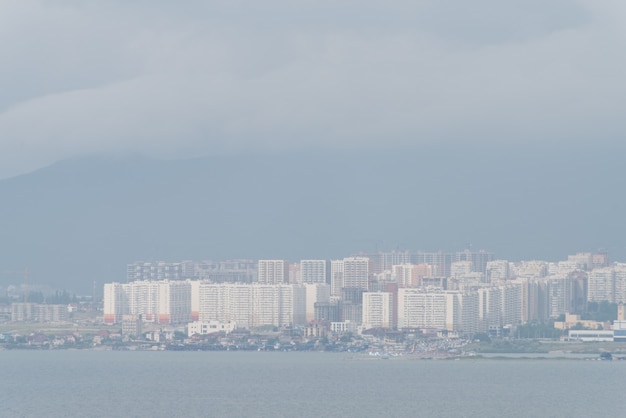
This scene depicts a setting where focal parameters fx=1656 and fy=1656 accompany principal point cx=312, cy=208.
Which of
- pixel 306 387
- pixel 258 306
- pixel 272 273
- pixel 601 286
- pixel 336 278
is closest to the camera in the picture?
pixel 306 387

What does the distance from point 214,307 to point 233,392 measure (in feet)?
145

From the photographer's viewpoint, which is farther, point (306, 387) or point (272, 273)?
point (272, 273)

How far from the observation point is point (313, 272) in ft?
328


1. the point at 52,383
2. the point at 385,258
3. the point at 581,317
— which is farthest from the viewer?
the point at 385,258

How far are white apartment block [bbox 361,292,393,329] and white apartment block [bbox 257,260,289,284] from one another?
15.4 m

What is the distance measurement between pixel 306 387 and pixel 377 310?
35.7 metres

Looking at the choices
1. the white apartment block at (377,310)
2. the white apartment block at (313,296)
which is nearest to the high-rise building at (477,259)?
the white apartment block at (313,296)

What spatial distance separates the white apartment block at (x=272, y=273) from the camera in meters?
94.6

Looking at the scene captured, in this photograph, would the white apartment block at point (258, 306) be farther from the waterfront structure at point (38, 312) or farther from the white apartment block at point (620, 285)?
the white apartment block at point (620, 285)

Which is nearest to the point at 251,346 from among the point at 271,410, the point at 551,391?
the point at 551,391

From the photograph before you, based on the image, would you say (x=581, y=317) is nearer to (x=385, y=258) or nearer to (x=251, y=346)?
(x=251, y=346)

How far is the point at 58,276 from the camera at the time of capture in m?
143

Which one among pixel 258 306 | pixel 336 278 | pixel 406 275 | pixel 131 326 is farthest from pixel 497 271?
pixel 131 326

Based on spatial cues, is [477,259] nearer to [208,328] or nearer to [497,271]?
[497,271]
